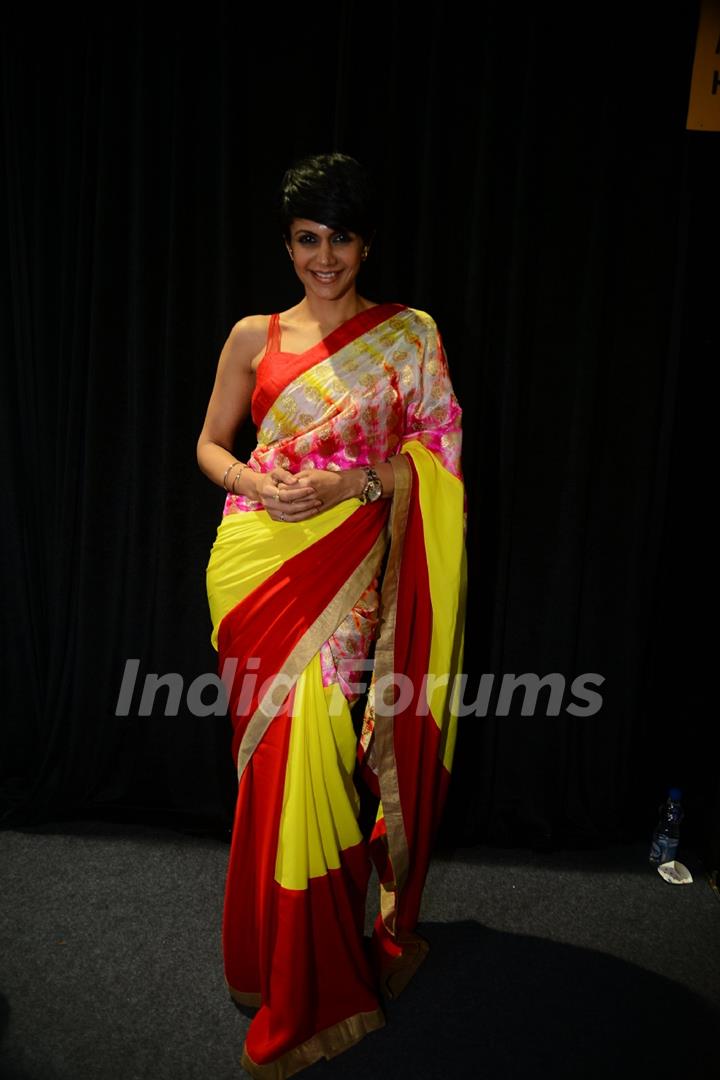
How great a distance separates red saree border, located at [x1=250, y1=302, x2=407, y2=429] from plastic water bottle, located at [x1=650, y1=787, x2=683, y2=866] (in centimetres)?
173

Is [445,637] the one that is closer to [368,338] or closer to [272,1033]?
[368,338]

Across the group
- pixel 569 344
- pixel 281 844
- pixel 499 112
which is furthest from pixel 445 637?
pixel 499 112

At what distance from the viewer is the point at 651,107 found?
2.34m

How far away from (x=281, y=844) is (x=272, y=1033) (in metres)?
0.39

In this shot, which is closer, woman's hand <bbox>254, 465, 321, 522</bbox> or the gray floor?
woman's hand <bbox>254, 465, 321, 522</bbox>

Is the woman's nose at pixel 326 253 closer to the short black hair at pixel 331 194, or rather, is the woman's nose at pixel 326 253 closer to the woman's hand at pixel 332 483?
the short black hair at pixel 331 194

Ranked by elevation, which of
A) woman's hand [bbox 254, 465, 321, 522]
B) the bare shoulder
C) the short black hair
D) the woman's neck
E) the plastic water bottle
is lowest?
the plastic water bottle

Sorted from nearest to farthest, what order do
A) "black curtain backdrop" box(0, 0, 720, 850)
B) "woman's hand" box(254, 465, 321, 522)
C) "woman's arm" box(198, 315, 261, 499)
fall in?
"woman's hand" box(254, 465, 321, 522), "woman's arm" box(198, 315, 261, 499), "black curtain backdrop" box(0, 0, 720, 850)

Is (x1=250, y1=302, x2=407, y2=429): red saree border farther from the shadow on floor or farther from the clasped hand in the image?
the shadow on floor

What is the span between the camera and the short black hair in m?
1.69

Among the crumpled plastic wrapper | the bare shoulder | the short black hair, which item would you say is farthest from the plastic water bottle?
the short black hair

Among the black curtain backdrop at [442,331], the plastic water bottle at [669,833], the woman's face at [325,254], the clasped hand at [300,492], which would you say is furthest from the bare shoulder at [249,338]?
the plastic water bottle at [669,833]

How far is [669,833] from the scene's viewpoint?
265cm

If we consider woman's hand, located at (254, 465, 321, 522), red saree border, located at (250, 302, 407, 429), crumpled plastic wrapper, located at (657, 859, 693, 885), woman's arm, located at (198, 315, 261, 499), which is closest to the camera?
woman's hand, located at (254, 465, 321, 522)
